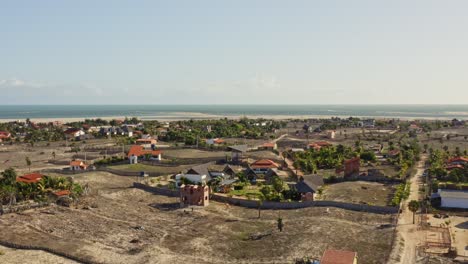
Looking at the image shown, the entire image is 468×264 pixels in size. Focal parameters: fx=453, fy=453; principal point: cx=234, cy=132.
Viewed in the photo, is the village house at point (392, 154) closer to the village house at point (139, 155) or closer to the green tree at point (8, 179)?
the village house at point (139, 155)

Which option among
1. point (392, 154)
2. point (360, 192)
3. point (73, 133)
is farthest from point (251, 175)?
point (73, 133)

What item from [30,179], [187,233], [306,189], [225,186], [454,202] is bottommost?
[187,233]

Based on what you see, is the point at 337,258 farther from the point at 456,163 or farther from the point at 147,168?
the point at 147,168

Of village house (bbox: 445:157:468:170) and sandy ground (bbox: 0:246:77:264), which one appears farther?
village house (bbox: 445:157:468:170)

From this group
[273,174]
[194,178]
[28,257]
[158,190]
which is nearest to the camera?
[28,257]

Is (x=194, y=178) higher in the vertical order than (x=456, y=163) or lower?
lower

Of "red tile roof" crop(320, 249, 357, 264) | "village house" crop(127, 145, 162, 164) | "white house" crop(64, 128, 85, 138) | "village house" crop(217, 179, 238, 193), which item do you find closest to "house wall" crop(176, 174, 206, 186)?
"village house" crop(217, 179, 238, 193)

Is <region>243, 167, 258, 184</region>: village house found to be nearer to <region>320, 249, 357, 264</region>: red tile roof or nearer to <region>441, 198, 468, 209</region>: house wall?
<region>441, 198, 468, 209</region>: house wall
